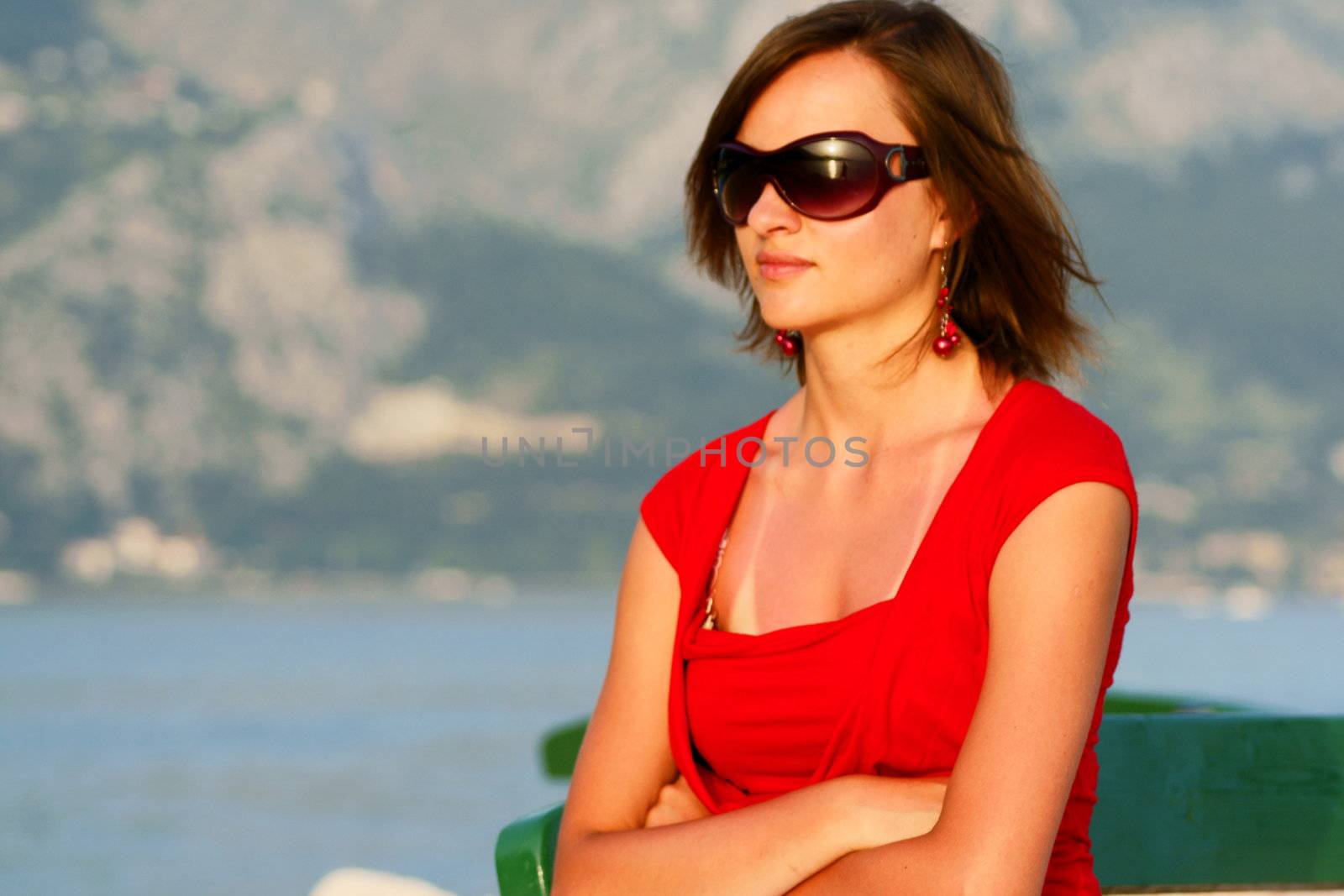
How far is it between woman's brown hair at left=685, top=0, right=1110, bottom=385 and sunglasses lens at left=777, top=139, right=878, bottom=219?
0.09m

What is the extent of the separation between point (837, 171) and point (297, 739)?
21.6m

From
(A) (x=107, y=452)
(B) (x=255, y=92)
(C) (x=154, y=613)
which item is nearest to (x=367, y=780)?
(C) (x=154, y=613)

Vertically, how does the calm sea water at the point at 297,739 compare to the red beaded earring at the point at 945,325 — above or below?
below

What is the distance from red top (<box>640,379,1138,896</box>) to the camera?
184 cm

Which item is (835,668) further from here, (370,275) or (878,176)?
(370,275)

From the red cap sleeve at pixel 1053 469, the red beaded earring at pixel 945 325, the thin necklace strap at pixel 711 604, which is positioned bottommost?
the thin necklace strap at pixel 711 604

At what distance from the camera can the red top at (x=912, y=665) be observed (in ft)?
6.05

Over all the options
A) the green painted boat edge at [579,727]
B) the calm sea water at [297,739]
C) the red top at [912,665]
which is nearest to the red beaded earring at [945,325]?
the red top at [912,665]

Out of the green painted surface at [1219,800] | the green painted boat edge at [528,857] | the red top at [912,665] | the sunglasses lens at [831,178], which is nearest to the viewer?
the red top at [912,665]

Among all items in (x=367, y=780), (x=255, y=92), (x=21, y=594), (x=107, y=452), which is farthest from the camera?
(x=255, y=92)

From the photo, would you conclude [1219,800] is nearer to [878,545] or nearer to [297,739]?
[878,545]

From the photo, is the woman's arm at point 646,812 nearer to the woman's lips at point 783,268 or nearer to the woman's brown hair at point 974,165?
the woman's lips at point 783,268

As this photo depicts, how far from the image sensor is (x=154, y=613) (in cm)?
7531

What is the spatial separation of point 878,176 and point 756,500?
47 cm
